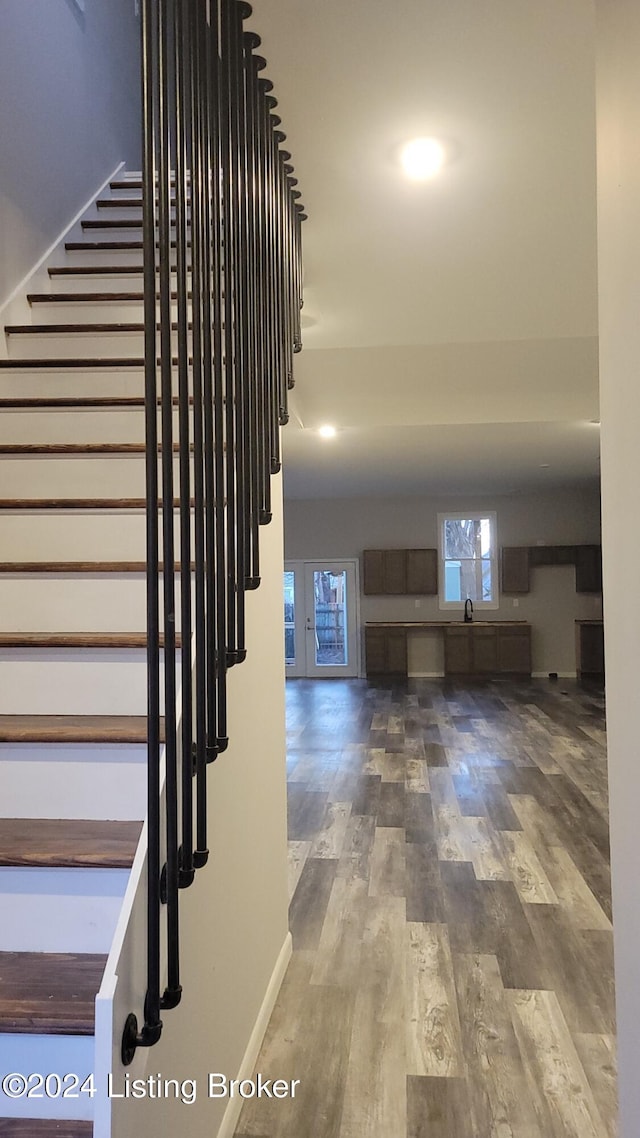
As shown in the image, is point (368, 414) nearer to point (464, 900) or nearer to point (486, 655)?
point (464, 900)

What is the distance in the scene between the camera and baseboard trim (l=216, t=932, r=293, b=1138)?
205cm

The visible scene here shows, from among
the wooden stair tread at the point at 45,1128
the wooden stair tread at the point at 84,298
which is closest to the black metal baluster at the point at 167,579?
the wooden stair tread at the point at 45,1128

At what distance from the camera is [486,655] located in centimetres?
1112

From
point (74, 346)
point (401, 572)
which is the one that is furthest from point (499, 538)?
point (74, 346)

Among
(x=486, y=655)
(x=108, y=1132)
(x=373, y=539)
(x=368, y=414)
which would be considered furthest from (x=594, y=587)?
(x=108, y=1132)

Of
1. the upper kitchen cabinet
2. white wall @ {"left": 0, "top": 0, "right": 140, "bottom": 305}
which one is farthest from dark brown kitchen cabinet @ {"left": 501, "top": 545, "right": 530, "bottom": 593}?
white wall @ {"left": 0, "top": 0, "right": 140, "bottom": 305}

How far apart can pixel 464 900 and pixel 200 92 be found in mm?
3343

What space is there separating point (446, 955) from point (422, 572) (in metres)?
8.58

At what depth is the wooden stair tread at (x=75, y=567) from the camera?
6.87 feet

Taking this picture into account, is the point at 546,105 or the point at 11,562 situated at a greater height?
the point at 546,105

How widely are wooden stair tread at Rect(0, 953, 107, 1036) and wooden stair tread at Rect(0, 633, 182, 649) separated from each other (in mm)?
712

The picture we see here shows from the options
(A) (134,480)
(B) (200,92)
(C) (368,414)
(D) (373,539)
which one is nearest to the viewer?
(B) (200,92)

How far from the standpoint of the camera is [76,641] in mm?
1916

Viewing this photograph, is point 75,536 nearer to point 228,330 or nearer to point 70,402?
point 70,402
